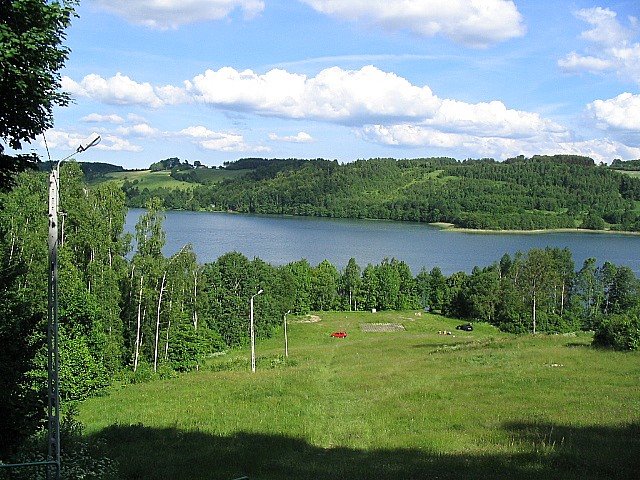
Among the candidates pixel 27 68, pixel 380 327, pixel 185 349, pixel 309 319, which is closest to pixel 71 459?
pixel 27 68

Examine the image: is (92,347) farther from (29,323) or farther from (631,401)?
(631,401)

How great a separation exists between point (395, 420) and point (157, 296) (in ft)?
86.5

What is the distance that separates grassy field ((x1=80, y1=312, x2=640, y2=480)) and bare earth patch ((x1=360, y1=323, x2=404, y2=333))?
107 ft

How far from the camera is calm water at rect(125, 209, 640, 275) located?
112 metres

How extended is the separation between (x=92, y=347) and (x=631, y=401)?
92.1ft

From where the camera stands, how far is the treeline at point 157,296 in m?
17.8

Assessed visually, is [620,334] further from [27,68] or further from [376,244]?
[376,244]

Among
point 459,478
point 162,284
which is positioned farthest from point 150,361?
point 459,478

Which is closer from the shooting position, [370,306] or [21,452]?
[21,452]

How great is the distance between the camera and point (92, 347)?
34.4 meters

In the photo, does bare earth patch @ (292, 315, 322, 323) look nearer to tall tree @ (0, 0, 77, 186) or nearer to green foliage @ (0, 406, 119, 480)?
green foliage @ (0, 406, 119, 480)

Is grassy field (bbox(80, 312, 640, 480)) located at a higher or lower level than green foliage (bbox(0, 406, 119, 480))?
lower

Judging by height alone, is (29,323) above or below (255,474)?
above

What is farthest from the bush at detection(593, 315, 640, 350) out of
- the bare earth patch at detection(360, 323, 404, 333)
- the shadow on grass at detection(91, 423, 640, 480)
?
the bare earth patch at detection(360, 323, 404, 333)
